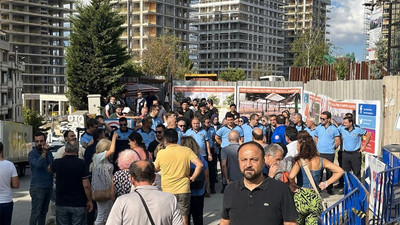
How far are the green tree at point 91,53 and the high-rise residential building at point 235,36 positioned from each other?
9091cm

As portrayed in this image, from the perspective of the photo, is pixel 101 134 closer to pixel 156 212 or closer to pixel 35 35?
pixel 156 212

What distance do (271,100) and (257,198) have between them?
1937 cm

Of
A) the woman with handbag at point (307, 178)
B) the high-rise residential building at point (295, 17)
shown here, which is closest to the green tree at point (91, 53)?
the woman with handbag at point (307, 178)

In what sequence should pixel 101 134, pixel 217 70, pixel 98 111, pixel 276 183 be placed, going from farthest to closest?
1. pixel 217 70
2. pixel 98 111
3. pixel 101 134
4. pixel 276 183

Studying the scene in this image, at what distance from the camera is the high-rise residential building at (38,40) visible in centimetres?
10369

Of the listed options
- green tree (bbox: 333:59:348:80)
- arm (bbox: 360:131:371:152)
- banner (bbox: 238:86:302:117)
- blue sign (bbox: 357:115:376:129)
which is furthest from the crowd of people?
green tree (bbox: 333:59:348:80)

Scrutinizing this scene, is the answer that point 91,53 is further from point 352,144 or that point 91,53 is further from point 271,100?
point 352,144

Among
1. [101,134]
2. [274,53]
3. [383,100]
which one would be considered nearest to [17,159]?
[101,134]

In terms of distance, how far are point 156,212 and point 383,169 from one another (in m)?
5.64

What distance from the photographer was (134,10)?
348ft

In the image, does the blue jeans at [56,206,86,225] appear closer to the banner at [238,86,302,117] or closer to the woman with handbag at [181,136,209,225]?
the woman with handbag at [181,136,209,225]

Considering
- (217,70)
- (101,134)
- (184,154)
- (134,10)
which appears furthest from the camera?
(217,70)

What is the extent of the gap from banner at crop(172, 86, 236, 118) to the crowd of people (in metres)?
12.6

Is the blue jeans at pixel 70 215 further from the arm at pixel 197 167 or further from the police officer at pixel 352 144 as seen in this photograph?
the police officer at pixel 352 144
